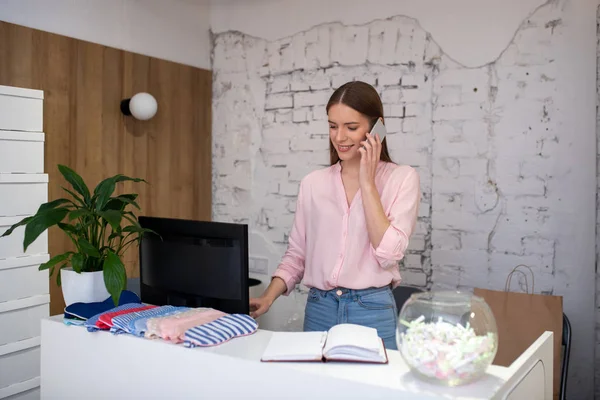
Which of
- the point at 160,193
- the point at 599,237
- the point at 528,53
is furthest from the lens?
the point at 160,193

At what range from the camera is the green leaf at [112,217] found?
1.70 meters

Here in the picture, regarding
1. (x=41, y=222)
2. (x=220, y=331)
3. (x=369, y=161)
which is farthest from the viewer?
(x=369, y=161)

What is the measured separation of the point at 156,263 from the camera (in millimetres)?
1919

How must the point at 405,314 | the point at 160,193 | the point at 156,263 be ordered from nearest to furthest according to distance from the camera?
the point at 405,314, the point at 156,263, the point at 160,193

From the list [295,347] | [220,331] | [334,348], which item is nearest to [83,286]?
[220,331]

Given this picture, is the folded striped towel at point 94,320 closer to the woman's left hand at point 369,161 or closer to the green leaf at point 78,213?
the green leaf at point 78,213

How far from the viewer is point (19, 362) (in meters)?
2.57

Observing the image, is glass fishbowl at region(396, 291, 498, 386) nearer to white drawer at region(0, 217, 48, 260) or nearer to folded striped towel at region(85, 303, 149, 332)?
folded striped towel at region(85, 303, 149, 332)

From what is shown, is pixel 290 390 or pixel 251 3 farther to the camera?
pixel 251 3

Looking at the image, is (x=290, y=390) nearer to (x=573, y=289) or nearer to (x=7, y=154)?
(x=7, y=154)

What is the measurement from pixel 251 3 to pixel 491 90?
1.68 m

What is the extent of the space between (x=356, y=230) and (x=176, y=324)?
70 cm

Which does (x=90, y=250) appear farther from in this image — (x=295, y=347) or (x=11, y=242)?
(x=11, y=242)

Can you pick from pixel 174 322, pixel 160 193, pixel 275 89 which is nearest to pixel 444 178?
pixel 275 89
